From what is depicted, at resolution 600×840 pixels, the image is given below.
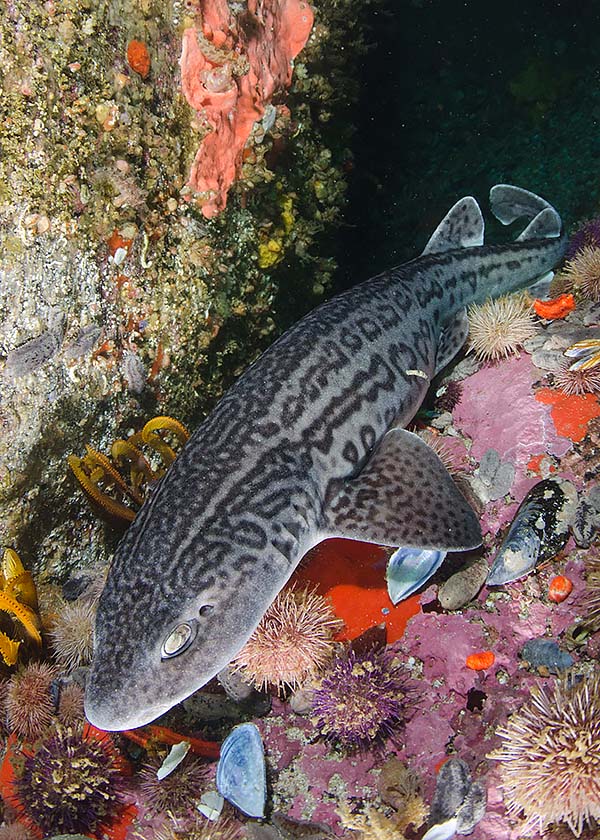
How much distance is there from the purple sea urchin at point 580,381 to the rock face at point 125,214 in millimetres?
2707

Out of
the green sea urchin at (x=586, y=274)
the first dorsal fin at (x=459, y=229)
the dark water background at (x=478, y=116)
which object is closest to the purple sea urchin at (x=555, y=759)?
the green sea urchin at (x=586, y=274)

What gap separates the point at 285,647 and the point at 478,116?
860 cm

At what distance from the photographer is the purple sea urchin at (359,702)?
3570 millimetres

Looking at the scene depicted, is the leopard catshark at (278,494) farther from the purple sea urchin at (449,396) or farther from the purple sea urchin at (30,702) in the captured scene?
the purple sea urchin at (30,702)

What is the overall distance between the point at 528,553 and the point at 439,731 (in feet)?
3.91

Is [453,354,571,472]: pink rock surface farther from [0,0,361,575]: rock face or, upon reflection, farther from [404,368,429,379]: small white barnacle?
[0,0,361,575]: rock face

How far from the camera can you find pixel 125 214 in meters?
4.47

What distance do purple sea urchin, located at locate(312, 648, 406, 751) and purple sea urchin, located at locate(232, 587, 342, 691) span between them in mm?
143

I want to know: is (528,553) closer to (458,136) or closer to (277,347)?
(277,347)

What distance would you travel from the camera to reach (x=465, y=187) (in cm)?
918

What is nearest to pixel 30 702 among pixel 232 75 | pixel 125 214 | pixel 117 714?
pixel 117 714

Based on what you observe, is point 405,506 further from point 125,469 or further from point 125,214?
point 125,214

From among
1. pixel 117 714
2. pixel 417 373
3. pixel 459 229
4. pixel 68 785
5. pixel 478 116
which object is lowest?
pixel 68 785

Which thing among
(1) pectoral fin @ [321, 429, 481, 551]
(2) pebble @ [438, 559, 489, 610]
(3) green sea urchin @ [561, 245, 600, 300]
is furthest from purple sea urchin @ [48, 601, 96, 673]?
(3) green sea urchin @ [561, 245, 600, 300]
